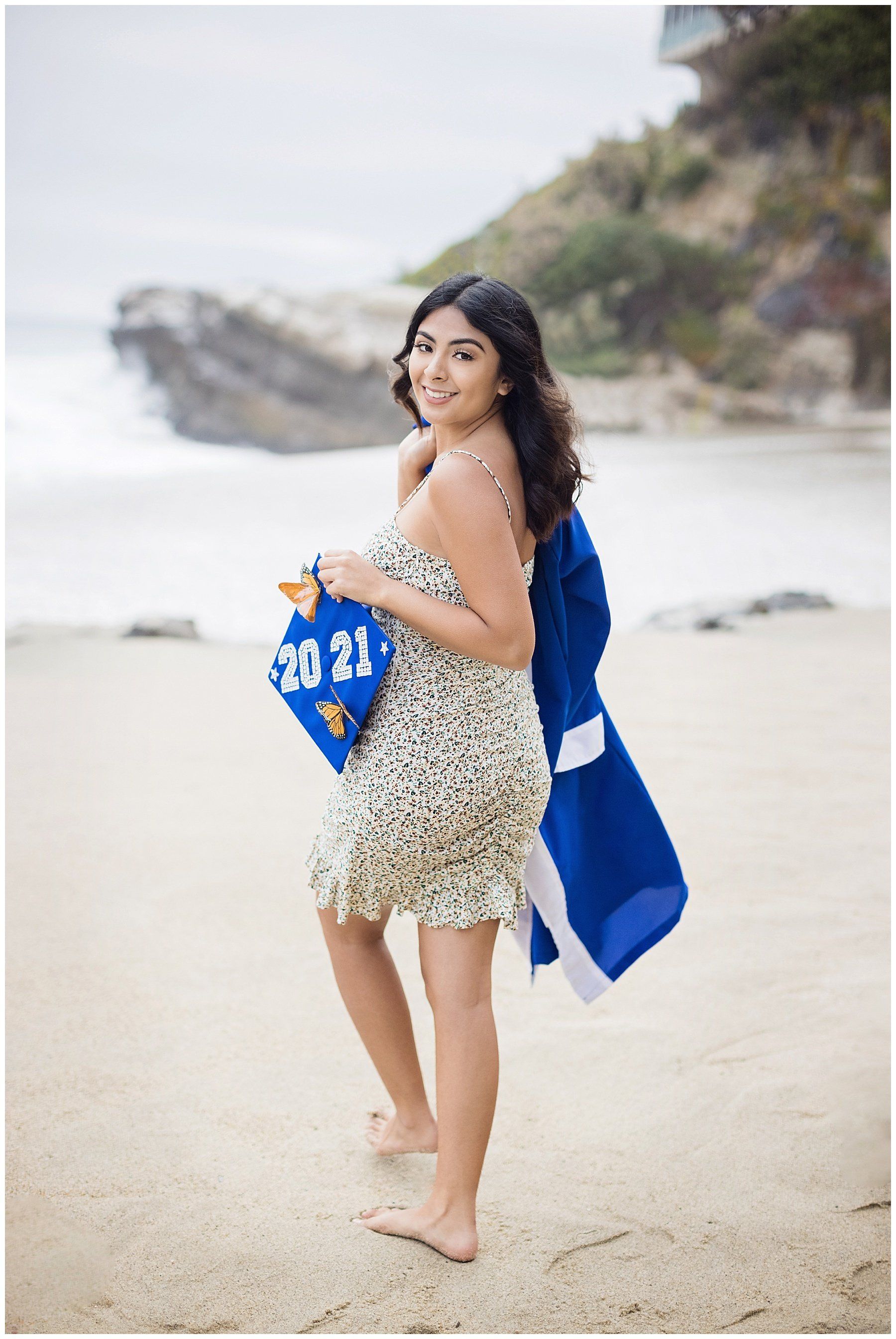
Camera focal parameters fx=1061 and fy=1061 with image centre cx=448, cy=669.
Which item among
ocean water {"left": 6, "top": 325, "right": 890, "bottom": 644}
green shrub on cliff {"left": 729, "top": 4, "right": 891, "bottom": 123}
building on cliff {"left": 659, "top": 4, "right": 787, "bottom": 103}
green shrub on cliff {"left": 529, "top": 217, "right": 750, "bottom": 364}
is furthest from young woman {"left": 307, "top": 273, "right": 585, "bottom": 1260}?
green shrub on cliff {"left": 729, "top": 4, "right": 891, "bottom": 123}

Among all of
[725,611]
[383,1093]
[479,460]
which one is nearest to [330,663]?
[479,460]

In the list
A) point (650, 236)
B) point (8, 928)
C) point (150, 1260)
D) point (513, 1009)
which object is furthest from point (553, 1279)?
point (650, 236)

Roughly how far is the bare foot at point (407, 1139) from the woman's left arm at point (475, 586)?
825mm

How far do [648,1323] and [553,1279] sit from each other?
0.45 feet

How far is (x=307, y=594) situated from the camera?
1.42 m

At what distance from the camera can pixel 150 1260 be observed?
1.46 metres

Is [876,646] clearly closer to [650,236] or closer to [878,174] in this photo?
[650,236]

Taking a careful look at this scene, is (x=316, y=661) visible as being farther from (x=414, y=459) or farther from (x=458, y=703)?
(x=414, y=459)

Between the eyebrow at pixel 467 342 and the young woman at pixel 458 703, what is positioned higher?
the eyebrow at pixel 467 342

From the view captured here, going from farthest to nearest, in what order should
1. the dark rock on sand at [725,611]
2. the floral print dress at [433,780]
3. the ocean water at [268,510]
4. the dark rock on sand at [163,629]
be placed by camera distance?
the ocean water at [268,510] < the dark rock on sand at [725,611] < the dark rock on sand at [163,629] < the floral print dress at [433,780]

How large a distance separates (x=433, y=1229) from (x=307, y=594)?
900 mm

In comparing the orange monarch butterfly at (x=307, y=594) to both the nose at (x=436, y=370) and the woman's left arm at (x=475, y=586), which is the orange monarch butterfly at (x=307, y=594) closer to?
the woman's left arm at (x=475, y=586)

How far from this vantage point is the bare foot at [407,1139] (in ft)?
5.56

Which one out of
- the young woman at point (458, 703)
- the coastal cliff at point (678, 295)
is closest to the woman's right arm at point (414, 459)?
the young woman at point (458, 703)
